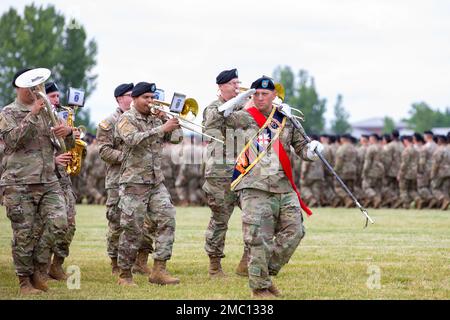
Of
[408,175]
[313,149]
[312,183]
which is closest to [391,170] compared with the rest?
[408,175]

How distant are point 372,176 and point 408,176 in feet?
4.64

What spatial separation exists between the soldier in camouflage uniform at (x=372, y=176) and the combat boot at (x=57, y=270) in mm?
19056

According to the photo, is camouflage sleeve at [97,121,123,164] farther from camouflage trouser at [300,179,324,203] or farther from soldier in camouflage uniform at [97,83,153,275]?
camouflage trouser at [300,179,324,203]

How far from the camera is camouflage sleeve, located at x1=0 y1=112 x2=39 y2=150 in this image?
1136cm

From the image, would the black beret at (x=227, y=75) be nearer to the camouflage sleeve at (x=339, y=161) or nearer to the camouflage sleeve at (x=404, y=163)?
the camouflage sleeve at (x=404, y=163)

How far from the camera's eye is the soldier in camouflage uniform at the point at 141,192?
12477mm

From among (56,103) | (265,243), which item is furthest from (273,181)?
(56,103)

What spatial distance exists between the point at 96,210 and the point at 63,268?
50.9 feet

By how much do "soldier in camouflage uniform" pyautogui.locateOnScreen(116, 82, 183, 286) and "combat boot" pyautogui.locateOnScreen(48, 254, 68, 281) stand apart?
4.47 feet

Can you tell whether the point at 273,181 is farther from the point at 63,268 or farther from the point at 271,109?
the point at 63,268

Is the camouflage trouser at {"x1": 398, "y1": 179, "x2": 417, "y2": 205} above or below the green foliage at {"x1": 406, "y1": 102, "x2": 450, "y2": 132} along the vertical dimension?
below

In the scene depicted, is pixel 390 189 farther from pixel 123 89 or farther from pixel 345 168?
pixel 123 89

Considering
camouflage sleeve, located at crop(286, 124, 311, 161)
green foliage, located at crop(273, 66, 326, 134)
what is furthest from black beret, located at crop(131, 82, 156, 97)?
green foliage, located at crop(273, 66, 326, 134)

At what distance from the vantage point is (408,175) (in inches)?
1206
